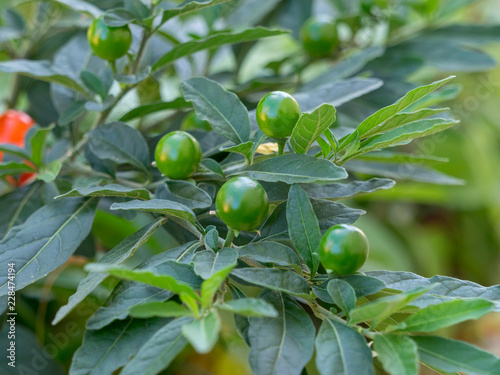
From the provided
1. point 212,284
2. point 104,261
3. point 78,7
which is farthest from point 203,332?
point 78,7

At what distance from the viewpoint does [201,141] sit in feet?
1.79

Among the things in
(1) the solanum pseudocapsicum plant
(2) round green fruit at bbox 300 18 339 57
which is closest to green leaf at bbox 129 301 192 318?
(1) the solanum pseudocapsicum plant

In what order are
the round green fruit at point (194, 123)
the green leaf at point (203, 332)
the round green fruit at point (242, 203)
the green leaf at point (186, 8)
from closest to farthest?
1. the green leaf at point (203, 332)
2. the round green fruit at point (242, 203)
3. the green leaf at point (186, 8)
4. the round green fruit at point (194, 123)

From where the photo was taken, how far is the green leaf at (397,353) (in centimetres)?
32

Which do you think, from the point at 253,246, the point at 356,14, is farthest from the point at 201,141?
the point at 356,14

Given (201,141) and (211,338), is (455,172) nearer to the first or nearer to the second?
(201,141)

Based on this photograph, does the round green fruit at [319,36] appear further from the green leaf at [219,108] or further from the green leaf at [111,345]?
the green leaf at [111,345]

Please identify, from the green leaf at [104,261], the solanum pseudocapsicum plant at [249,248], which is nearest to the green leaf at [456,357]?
the solanum pseudocapsicum plant at [249,248]

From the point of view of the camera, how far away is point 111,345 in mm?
368

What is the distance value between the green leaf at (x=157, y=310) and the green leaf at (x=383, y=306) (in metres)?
0.11

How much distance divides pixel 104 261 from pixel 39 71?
0.23 m

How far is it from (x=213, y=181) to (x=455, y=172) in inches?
48.9

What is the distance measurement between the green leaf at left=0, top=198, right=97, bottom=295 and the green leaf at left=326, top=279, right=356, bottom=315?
0.23 metres

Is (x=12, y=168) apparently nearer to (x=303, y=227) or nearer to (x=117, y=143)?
(x=117, y=143)
